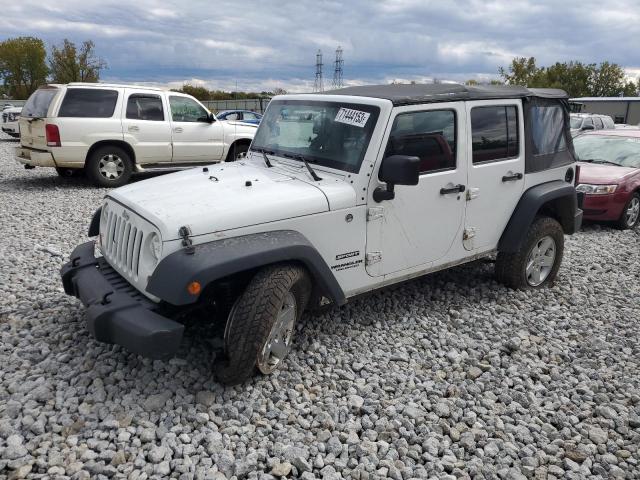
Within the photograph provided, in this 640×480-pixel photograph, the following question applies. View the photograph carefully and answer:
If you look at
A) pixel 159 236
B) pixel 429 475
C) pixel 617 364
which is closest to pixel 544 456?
pixel 429 475

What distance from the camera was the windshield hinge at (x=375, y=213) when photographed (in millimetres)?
3879

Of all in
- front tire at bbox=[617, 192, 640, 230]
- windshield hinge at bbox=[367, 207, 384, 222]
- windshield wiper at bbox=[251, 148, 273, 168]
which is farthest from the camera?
front tire at bbox=[617, 192, 640, 230]

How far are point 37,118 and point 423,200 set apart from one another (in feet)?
26.5

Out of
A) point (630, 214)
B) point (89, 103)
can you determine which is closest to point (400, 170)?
point (630, 214)

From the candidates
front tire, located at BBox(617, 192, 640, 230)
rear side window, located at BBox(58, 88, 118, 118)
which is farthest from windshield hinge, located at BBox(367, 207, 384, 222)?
rear side window, located at BBox(58, 88, 118, 118)

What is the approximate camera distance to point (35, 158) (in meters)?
9.73

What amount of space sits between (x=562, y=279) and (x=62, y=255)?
549cm

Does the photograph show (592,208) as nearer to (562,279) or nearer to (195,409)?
(562,279)

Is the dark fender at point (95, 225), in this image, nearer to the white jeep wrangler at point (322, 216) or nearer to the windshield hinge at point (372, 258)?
the white jeep wrangler at point (322, 216)

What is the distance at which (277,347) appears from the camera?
3629 millimetres

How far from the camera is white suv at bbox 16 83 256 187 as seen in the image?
961cm

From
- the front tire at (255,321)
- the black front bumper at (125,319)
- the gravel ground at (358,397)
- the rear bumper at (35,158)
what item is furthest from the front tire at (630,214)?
the rear bumper at (35,158)

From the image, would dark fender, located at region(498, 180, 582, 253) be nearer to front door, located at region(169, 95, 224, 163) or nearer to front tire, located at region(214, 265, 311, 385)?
front tire, located at region(214, 265, 311, 385)

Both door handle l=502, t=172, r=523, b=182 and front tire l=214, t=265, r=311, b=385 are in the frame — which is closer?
front tire l=214, t=265, r=311, b=385
